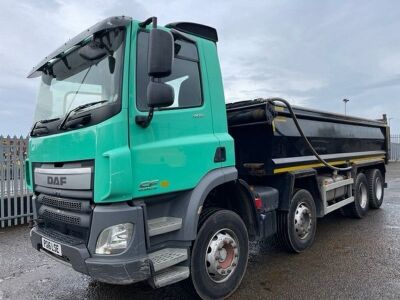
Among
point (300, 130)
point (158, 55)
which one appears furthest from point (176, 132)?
point (300, 130)

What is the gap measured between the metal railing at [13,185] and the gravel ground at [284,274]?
1069mm

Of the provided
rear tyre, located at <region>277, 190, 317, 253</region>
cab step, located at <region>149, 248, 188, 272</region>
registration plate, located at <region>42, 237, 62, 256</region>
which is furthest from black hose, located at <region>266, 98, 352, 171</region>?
registration plate, located at <region>42, 237, 62, 256</region>

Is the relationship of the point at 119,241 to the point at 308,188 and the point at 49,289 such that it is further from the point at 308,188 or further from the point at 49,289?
the point at 308,188

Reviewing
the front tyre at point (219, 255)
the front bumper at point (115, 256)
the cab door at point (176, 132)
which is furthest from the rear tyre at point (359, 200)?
the front bumper at point (115, 256)

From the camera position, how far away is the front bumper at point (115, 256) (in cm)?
275

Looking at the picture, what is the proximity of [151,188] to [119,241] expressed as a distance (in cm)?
51

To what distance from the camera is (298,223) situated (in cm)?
495

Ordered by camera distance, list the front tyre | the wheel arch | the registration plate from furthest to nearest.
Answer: the wheel arch → the front tyre → the registration plate

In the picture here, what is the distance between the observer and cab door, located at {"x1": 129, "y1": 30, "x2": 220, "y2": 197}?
2939 mm

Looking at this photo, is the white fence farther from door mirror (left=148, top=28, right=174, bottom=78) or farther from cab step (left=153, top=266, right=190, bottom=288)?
door mirror (left=148, top=28, right=174, bottom=78)

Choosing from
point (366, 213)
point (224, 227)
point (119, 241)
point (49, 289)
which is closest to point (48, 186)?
point (119, 241)

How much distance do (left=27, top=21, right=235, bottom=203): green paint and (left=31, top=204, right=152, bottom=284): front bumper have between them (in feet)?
0.39

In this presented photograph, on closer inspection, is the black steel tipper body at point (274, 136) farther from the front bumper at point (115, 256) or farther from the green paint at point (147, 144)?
the front bumper at point (115, 256)

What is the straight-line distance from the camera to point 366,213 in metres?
7.85
